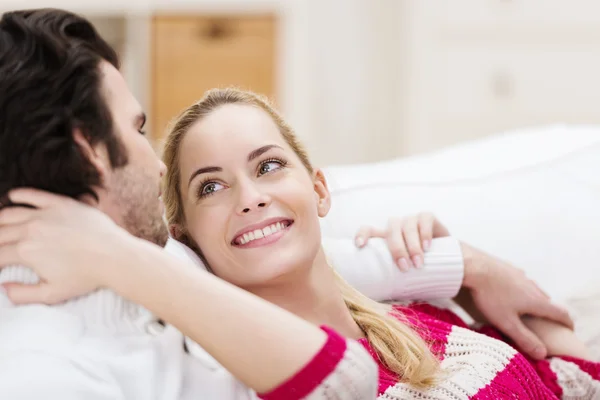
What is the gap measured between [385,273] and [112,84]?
557 millimetres

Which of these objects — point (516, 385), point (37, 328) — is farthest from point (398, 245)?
point (37, 328)

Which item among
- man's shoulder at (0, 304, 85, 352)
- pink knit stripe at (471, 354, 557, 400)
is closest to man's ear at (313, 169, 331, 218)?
pink knit stripe at (471, 354, 557, 400)

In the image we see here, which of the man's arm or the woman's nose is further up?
the woman's nose

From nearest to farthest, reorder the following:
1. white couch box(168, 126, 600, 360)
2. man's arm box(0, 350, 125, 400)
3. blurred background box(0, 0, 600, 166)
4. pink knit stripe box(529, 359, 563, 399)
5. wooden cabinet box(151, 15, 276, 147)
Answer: man's arm box(0, 350, 125, 400), pink knit stripe box(529, 359, 563, 399), white couch box(168, 126, 600, 360), blurred background box(0, 0, 600, 166), wooden cabinet box(151, 15, 276, 147)

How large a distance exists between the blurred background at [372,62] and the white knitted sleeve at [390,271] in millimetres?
1861

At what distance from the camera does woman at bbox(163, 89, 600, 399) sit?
3.25ft

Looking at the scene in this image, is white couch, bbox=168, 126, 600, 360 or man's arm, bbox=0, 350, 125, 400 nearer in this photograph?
man's arm, bbox=0, 350, 125, 400

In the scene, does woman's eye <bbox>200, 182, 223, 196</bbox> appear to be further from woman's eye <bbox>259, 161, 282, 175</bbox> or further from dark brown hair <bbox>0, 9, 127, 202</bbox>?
dark brown hair <bbox>0, 9, 127, 202</bbox>

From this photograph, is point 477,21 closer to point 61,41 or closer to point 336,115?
point 336,115

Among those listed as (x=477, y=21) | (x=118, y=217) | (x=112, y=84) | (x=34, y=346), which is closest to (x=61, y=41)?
(x=112, y=84)

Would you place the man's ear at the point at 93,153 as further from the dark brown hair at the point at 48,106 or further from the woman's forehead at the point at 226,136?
the woman's forehead at the point at 226,136

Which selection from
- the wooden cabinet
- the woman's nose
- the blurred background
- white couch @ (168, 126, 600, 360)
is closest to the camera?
the woman's nose

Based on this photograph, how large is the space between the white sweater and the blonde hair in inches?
8.7

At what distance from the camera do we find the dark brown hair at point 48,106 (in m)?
0.77
